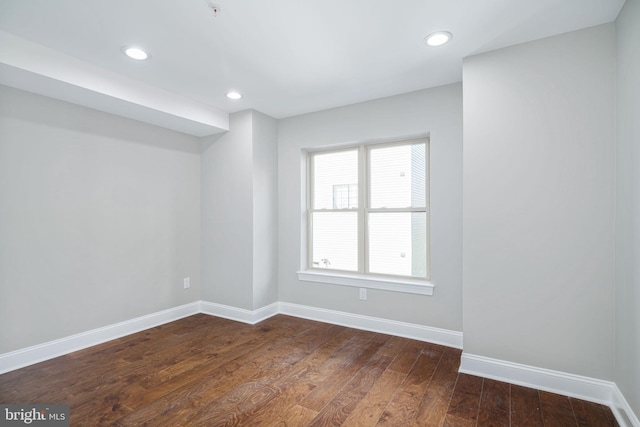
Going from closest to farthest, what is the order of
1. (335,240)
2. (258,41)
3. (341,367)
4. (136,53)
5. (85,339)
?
(258,41) < (136,53) < (341,367) < (85,339) < (335,240)

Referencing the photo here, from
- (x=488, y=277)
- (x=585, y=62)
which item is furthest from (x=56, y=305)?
(x=585, y=62)

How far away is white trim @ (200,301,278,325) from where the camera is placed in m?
3.70

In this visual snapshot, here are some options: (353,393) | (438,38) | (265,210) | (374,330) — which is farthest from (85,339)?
(438,38)

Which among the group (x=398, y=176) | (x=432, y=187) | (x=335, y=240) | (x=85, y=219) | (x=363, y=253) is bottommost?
(x=363, y=253)

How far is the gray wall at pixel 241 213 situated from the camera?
147 inches

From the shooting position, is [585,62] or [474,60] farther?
[474,60]

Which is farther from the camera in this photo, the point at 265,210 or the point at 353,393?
the point at 265,210

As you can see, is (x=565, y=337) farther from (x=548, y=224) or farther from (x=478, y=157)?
(x=478, y=157)

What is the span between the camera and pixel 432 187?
10.3 feet

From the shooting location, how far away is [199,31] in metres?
2.18

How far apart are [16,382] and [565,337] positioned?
3.88 meters

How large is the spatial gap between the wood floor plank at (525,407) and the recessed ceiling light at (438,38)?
97.8 inches

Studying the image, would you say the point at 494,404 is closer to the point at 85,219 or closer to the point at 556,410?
the point at 556,410

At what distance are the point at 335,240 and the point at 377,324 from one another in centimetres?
106
